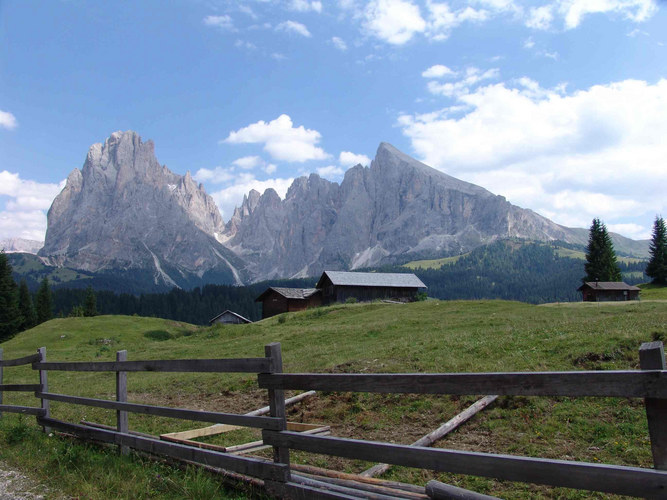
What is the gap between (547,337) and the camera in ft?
58.6

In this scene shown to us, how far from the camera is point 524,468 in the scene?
14.4 ft

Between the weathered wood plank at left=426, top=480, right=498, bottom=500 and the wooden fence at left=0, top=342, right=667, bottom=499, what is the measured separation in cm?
1

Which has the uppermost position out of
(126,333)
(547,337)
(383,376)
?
(383,376)

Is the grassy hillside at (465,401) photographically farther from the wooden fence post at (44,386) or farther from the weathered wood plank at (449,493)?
the weathered wood plank at (449,493)

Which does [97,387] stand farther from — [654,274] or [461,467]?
[654,274]

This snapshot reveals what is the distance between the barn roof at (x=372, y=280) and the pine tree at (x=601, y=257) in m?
46.3

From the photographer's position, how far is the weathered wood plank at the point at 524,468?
155 inches

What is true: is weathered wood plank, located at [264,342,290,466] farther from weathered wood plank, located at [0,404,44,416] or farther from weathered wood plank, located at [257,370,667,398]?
weathered wood plank, located at [0,404,44,416]

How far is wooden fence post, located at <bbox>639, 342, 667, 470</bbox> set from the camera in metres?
4.02

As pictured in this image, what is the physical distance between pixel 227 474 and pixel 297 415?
6226 mm

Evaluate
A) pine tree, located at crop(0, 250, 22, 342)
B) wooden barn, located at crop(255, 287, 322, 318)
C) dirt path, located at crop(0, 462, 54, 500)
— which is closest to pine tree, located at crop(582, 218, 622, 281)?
wooden barn, located at crop(255, 287, 322, 318)

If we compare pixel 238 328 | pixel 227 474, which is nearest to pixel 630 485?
pixel 227 474

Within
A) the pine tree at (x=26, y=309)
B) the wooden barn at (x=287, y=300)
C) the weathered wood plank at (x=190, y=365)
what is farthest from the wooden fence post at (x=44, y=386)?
the pine tree at (x=26, y=309)

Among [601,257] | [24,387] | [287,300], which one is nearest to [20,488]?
[24,387]
